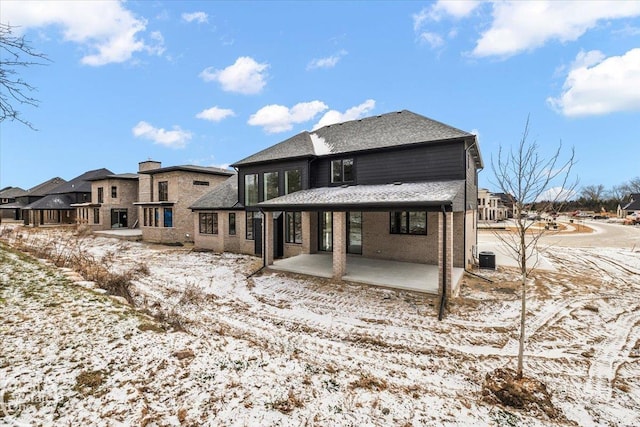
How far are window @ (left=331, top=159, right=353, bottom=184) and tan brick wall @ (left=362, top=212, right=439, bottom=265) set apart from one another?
2095 mm

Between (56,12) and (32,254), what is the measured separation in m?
10.2

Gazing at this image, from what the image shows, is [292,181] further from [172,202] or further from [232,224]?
[172,202]

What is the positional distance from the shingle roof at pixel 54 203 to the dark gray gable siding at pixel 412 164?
41316 millimetres

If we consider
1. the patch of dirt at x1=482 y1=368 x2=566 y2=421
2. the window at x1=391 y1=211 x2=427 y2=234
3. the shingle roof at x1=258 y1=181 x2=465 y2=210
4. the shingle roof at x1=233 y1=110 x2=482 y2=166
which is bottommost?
the patch of dirt at x1=482 y1=368 x2=566 y2=421

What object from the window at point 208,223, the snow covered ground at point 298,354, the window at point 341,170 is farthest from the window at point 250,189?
the snow covered ground at point 298,354

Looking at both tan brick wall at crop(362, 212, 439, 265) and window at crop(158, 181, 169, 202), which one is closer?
tan brick wall at crop(362, 212, 439, 265)

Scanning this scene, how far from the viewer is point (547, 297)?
9.34m

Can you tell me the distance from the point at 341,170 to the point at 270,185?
4.53m

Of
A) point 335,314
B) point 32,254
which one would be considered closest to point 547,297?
point 335,314

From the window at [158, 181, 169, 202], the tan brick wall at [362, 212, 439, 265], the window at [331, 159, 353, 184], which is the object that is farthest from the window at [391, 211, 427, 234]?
the window at [158, 181, 169, 202]

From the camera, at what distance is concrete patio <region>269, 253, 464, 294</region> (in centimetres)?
997

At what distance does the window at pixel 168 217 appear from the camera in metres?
23.4

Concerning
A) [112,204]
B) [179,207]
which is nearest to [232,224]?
[179,207]

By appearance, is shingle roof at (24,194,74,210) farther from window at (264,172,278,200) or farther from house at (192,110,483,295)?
window at (264,172,278,200)
